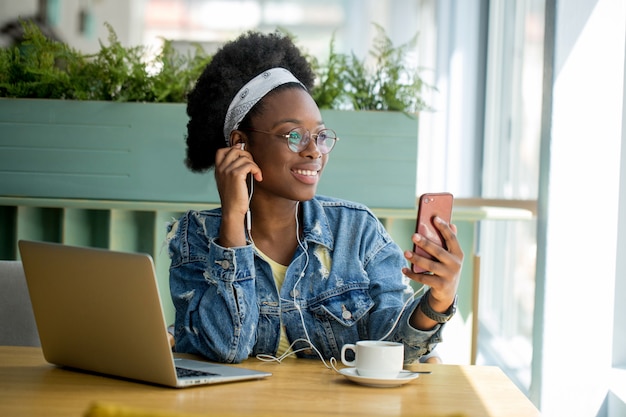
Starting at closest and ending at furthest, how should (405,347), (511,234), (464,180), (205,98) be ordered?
(405,347), (205,98), (511,234), (464,180)

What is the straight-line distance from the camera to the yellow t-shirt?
1923 mm

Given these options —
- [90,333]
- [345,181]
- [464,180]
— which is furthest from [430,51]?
[90,333]

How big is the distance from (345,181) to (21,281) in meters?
1.09

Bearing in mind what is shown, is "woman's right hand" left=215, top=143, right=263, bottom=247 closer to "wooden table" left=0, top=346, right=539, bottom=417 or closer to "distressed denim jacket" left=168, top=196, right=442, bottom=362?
"distressed denim jacket" left=168, top=196, right=442, bottom=362

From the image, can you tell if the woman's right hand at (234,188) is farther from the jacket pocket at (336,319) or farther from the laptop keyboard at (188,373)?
the laptop keyboard at (188,373)

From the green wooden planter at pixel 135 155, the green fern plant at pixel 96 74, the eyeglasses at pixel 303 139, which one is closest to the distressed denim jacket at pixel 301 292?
the eyeglasses at pixel 303 139

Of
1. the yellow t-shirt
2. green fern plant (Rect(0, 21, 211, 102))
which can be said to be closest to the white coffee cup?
the yellow t-shirt

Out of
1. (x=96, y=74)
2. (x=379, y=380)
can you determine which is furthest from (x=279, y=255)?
(x=96, y=74)

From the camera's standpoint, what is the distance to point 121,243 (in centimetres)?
283

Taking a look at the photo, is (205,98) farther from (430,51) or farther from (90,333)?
(430,51)

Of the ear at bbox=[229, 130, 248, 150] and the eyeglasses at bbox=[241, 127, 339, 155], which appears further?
the ear at bbox=[229, 130, 248, 150]

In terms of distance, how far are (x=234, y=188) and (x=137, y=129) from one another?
0.97m

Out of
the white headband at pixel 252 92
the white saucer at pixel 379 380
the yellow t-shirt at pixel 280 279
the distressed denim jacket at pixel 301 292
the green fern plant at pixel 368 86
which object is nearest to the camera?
the white saucer at pixel 379 380

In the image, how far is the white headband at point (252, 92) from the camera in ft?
6.88
